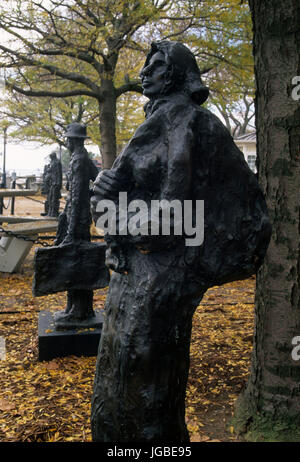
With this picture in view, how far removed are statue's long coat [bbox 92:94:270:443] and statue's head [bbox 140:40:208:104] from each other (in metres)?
0.06

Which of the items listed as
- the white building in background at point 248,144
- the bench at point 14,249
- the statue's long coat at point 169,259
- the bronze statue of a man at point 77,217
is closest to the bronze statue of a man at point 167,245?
the statue's long coat at point 169,259

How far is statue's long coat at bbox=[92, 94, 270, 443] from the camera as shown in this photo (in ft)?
6.82

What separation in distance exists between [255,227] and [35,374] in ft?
11.9

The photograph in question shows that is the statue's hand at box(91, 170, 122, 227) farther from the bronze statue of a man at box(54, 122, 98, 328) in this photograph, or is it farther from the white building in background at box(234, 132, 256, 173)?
the white building in background at box(234, 132, 256, 173)

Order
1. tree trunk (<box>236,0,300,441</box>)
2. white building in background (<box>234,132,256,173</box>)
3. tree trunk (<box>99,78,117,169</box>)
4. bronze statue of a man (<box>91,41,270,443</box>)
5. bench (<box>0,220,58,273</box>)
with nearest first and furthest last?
bronze statue of a man (<box>91,41,270,443</box>)
tree trunk (<box>236,0,300,441</box>)
bench (<box>0,220,58,273</box>)
tree trunk (<box>99,78,117,169</box>)
white building in background (<box>234,132,256,173</box>)

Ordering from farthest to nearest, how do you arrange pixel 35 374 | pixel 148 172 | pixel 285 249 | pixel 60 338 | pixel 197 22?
pixel 197 22 < pixel 60 338 < pixel 35 374 < pixel 285 249 < pixel 148 172

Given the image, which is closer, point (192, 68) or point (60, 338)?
point (192, 68)

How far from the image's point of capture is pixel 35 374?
16.4ft

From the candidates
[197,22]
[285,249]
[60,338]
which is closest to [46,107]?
[197,22]

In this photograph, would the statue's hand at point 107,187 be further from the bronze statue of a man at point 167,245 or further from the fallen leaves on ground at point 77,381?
the fallen leaves on ground at point 77,381

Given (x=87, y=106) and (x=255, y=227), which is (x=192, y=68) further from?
(x=87, y=106)

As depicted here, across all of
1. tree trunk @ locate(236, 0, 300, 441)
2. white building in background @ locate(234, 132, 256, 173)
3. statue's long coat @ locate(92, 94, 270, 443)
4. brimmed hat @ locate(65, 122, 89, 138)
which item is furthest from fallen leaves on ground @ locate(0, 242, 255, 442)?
white building in background @ locate(234, 132, 256, 173)

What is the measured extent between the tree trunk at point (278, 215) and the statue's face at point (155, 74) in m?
1.70

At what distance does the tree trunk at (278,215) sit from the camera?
3570mm
